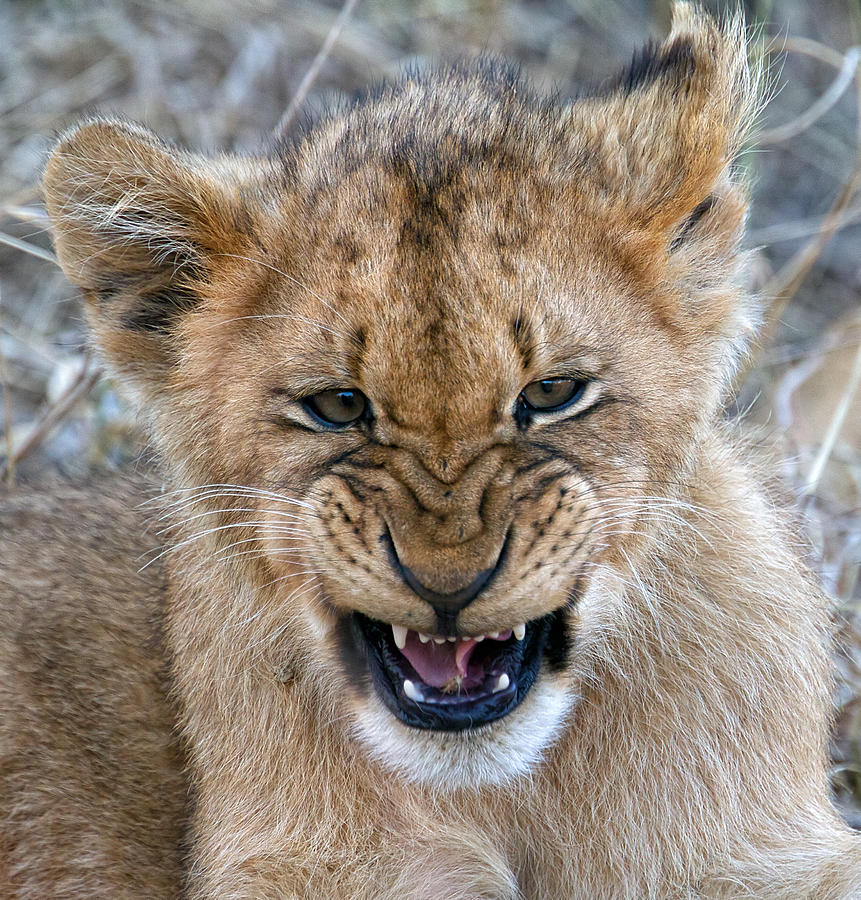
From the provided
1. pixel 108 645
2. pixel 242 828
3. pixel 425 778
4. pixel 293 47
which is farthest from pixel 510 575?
pixel 293 47

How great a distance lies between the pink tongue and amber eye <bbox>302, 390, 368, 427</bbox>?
470 millimetres

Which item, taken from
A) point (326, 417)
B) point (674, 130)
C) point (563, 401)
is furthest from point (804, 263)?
point (326, 417)

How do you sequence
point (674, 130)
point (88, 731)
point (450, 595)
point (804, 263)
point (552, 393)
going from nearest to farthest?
point (450, 595)
point (552, 393)
point (674, 130)
point (88, 731)
point (804, 263)

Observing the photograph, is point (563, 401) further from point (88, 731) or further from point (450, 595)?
point (88, 731)

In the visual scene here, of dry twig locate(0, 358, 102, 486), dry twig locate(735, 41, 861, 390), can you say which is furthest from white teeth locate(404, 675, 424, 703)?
dry twig locate(735, 41, 861, 390)

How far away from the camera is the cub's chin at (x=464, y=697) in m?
2.70

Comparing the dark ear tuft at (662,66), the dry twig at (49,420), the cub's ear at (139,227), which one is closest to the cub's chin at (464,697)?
the cub's ear at (139,227)

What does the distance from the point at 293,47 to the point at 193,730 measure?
5345mm

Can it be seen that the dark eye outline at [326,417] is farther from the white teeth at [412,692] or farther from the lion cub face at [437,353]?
the white teeth at [412,692]

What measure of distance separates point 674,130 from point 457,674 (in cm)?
128

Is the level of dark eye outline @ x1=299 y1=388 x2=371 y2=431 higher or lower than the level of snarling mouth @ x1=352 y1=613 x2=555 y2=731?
higher

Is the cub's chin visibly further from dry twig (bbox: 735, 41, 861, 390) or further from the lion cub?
dry twig (bbox: 735, 41, 861, 390)

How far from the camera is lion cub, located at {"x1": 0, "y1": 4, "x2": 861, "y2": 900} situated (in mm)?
2613

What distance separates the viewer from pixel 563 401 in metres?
2.71
